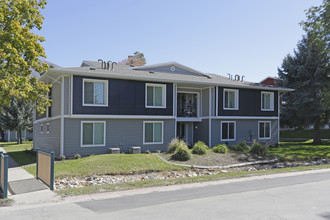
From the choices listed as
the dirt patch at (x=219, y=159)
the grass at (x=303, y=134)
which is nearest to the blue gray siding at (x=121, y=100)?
the dirt patch at (x=219, y=159)

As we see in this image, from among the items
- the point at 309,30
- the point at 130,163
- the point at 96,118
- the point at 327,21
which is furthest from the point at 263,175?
the point at 309,30

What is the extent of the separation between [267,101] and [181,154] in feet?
41.2

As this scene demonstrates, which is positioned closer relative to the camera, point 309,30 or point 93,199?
point 93,199

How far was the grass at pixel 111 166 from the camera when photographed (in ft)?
48.8

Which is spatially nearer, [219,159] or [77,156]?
[77,156]

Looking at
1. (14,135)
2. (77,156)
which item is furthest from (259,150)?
(14,135)

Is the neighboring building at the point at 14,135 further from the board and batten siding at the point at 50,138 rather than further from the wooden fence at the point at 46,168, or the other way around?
the wooden fence at the point at 46,168

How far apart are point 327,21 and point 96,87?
1935 centimetres

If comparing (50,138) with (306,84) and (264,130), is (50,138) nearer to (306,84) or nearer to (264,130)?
(264,130)

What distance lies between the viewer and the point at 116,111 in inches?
803

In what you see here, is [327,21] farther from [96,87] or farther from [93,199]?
[93,199]

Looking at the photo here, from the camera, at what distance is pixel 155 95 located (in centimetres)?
2214

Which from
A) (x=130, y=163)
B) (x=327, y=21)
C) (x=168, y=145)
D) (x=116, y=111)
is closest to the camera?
(x=130, y=163)

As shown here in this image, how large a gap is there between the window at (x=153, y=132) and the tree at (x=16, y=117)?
19671 millimetres
